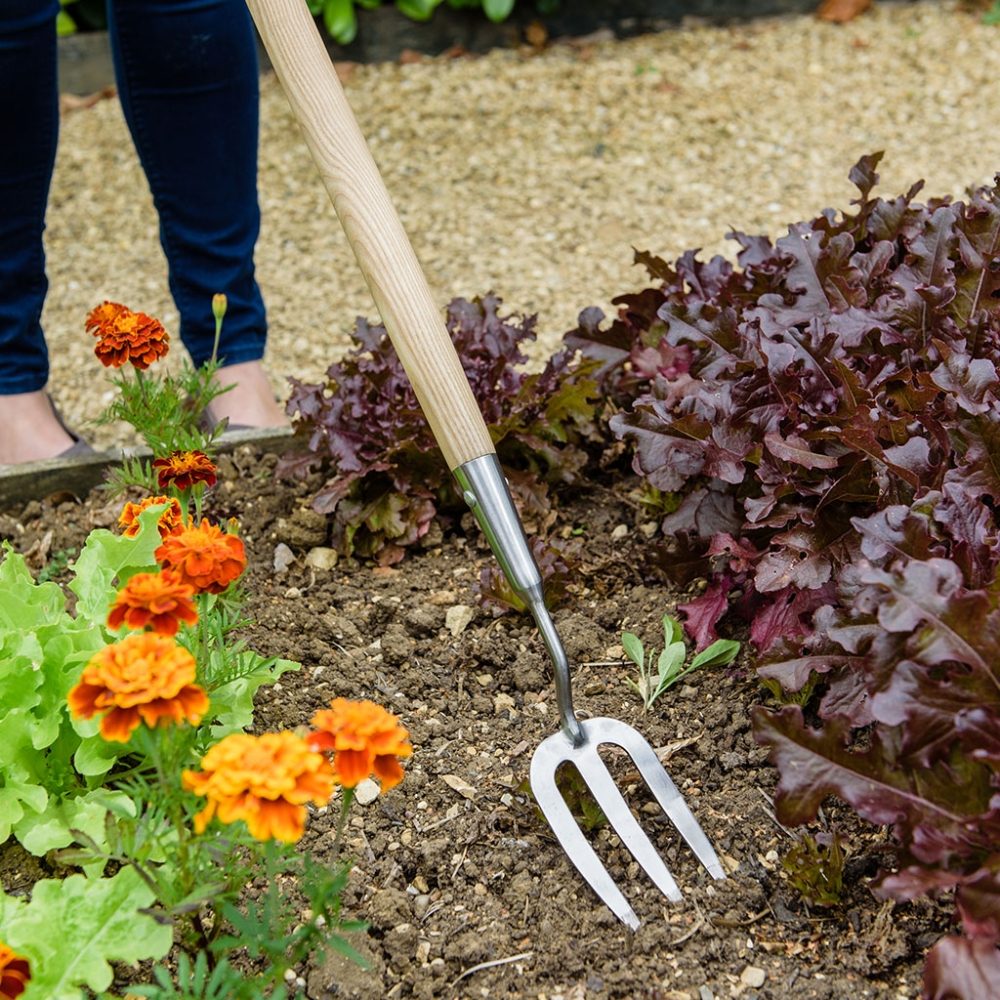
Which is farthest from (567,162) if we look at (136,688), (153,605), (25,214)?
(136,688)

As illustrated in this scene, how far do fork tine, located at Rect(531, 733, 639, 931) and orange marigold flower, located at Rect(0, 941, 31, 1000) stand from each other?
67 cm

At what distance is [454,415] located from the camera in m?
1.79

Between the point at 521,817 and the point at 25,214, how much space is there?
1581mm

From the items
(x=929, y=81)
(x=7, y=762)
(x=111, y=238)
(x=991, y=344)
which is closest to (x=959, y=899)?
(x=991, y=344)

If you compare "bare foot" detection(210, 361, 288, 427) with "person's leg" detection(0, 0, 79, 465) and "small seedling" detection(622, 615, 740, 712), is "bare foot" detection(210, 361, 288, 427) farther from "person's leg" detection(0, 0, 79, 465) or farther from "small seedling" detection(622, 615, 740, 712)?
"small seedling" detection(622, 615, 740, 712)

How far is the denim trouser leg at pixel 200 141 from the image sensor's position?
96.9 inches

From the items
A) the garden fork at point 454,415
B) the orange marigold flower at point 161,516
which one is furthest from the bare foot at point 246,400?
the garden fork at point 454,415

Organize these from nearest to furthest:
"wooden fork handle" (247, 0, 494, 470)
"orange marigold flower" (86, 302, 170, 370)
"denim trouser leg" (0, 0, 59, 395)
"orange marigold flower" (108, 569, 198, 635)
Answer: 1. "orange marigold flower" (108, 569, 198, 635)
2. "wooden fork handle" (247, 0, 494, 470)
3. "orange marigold flower" (86, 302, 170, 370)
4. "denim trouser leg" (0, 0, 59, 395)

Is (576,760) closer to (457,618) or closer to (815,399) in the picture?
(457,618)

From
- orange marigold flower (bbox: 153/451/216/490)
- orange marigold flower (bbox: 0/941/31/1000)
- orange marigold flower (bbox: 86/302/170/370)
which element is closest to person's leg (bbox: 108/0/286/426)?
orange marigold flower (bbox: 86/302/170/370)

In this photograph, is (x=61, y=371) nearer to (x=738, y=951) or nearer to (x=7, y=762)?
(x=7, y=762)

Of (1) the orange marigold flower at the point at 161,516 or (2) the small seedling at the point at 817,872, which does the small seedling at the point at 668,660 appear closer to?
(2) the small seedling at the point at 817,872

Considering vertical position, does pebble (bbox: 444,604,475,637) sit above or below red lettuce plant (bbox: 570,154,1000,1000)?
below

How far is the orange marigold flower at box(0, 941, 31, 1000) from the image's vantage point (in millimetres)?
Answer: 1365
